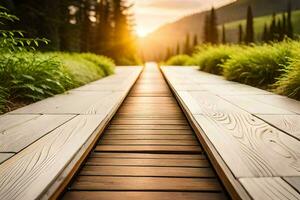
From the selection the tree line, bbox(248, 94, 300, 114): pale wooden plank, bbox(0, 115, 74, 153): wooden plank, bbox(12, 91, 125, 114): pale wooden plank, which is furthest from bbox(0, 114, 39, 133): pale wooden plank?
the tree line

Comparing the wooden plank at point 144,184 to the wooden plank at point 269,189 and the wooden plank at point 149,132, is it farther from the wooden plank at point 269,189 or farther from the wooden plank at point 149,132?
the wooden plank at point 149,132

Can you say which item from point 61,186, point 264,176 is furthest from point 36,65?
point 264,176

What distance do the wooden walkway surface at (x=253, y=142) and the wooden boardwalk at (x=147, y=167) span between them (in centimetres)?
12

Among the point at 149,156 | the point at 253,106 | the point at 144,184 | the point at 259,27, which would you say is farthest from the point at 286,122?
the point at 259,27

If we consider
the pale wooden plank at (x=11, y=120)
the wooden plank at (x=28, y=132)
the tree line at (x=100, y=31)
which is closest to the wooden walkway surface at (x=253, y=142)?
the wooden plank at (x=28, y=132)

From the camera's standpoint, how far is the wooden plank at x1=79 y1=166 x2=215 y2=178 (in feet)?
6.34

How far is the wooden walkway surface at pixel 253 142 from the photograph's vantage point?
1505 millimetres

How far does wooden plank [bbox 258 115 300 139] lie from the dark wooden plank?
0.78 m

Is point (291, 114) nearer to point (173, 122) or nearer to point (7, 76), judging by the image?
point (173, 122)

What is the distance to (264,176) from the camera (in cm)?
159

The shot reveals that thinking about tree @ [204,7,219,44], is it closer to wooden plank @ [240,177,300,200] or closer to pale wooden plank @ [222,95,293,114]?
pale wooden plank @ [222,95,293,114]

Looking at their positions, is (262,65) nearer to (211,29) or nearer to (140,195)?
(140,195)

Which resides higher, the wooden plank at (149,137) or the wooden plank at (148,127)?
the wooden plank at (149,137)

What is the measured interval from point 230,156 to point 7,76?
11.3 feet
